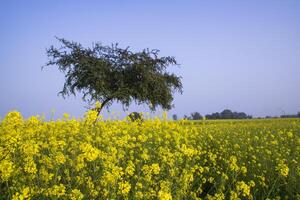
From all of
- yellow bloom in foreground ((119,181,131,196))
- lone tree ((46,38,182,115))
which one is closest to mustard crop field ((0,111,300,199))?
yellow bloom in foreground ((119,181,131,196))

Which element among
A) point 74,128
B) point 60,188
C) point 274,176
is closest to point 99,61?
point 74,128

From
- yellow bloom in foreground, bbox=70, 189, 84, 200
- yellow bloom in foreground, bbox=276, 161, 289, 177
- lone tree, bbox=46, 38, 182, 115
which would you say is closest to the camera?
yellow bloom in foreground, bbox=70, 189, 84, 200

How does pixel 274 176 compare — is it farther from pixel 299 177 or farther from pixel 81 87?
pixel 81 87

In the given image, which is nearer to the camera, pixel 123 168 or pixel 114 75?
pixel 123 168

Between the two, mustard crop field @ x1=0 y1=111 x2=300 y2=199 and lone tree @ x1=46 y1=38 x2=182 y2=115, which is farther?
lone tree @ x1=46 y1=38 x2=182 y2=115

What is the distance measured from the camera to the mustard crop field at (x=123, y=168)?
19.1 feet

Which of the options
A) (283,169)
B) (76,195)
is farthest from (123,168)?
(283,169)

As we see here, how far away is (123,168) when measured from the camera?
7605 mm

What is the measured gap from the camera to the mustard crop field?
582 cm

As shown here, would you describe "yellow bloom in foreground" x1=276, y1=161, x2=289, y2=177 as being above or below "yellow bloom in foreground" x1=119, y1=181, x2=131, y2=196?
below

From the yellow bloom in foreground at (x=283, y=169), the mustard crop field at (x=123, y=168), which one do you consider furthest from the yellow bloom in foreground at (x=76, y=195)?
the yellow bloom in foreground at (x=283, y=169)

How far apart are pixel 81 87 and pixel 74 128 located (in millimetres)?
18506

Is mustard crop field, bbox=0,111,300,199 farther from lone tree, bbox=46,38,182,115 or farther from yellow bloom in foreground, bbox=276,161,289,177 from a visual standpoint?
lone tree, bbox=46,38,182,115

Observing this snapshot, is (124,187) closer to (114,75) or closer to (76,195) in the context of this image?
(76,195)
